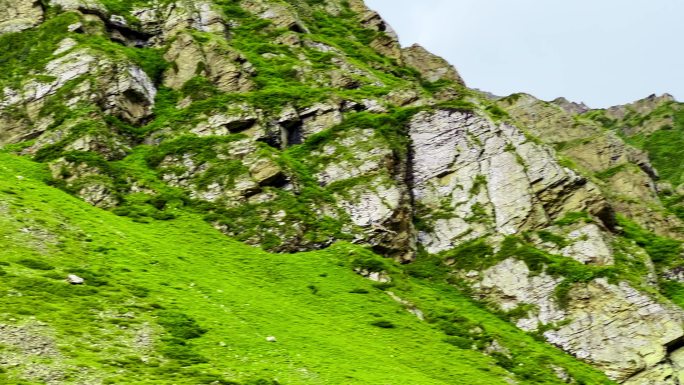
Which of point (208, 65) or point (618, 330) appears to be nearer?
point (618, 330)

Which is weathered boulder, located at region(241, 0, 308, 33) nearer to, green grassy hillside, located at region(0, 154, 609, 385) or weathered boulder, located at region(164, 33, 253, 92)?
weathered boulder, located at region(164, 33, 253, 92)

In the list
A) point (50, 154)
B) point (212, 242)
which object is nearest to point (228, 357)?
point (212, 242)

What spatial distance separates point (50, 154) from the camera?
6669cm

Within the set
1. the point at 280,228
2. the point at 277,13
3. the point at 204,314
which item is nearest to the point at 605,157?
the point at 277,13

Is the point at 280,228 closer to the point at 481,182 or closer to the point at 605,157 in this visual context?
the point at 481,182

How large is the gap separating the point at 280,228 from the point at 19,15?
211 feet

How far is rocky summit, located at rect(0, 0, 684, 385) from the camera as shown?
1431 inches

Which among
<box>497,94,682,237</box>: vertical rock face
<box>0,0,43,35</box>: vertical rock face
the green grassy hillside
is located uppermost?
<box>497,94,682,237</box>: vertical rock face

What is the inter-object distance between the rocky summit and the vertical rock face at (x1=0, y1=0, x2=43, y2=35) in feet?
1.50

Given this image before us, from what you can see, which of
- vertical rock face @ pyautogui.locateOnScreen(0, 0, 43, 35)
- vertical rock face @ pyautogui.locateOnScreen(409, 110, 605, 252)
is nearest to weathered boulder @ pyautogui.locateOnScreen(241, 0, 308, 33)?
vertical rock face @ pyautogui.locateOnScreen(0, 0, 43, 35)

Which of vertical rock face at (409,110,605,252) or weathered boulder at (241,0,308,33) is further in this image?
weathered boulder at (241,0,308,33)

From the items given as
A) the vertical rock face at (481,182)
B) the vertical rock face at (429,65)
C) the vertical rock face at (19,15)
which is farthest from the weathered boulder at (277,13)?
the vertical rock face at (481,182)

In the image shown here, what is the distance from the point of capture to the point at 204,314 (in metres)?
39.8

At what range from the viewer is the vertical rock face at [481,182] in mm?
73750
